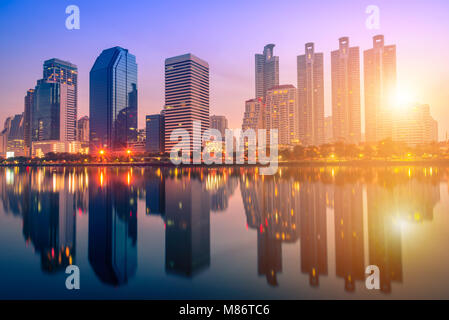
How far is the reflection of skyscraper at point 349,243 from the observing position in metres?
8.54

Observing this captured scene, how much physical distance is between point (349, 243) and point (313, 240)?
150cm

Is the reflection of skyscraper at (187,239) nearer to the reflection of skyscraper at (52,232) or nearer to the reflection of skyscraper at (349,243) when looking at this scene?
the reflection of skyscraper at (52,232)

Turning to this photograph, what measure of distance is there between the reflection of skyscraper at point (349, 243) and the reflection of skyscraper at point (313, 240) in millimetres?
556

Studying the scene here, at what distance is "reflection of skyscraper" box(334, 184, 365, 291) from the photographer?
854cm

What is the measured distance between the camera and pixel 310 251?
10.8m

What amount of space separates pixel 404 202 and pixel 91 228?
23098 millimetres

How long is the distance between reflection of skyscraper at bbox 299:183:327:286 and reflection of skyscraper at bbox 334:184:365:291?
1.82 feet

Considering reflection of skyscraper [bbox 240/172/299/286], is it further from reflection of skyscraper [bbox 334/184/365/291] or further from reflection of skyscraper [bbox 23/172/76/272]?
reflection of skyscraper [bbox 23/172/76/272]

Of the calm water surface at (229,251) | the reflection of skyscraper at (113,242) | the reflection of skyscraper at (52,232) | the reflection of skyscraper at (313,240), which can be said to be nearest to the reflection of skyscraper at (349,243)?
the calm water surface at (229,251)

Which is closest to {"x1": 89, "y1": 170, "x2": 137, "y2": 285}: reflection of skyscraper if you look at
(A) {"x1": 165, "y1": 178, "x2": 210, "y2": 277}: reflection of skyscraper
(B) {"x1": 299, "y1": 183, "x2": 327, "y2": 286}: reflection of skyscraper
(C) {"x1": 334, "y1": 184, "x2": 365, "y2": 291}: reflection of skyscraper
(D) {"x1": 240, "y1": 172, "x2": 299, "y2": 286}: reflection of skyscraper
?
(A) {"x1": 165, "y1": 178, "x2": 210, "y2": 277}: reflection of skyscraper

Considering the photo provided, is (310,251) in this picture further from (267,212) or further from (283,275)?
(267,212)

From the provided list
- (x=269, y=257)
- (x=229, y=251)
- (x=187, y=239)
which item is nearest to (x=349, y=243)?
(x=269, y=257)

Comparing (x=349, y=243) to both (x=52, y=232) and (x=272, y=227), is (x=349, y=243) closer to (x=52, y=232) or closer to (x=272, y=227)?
(x=272, y=227)
